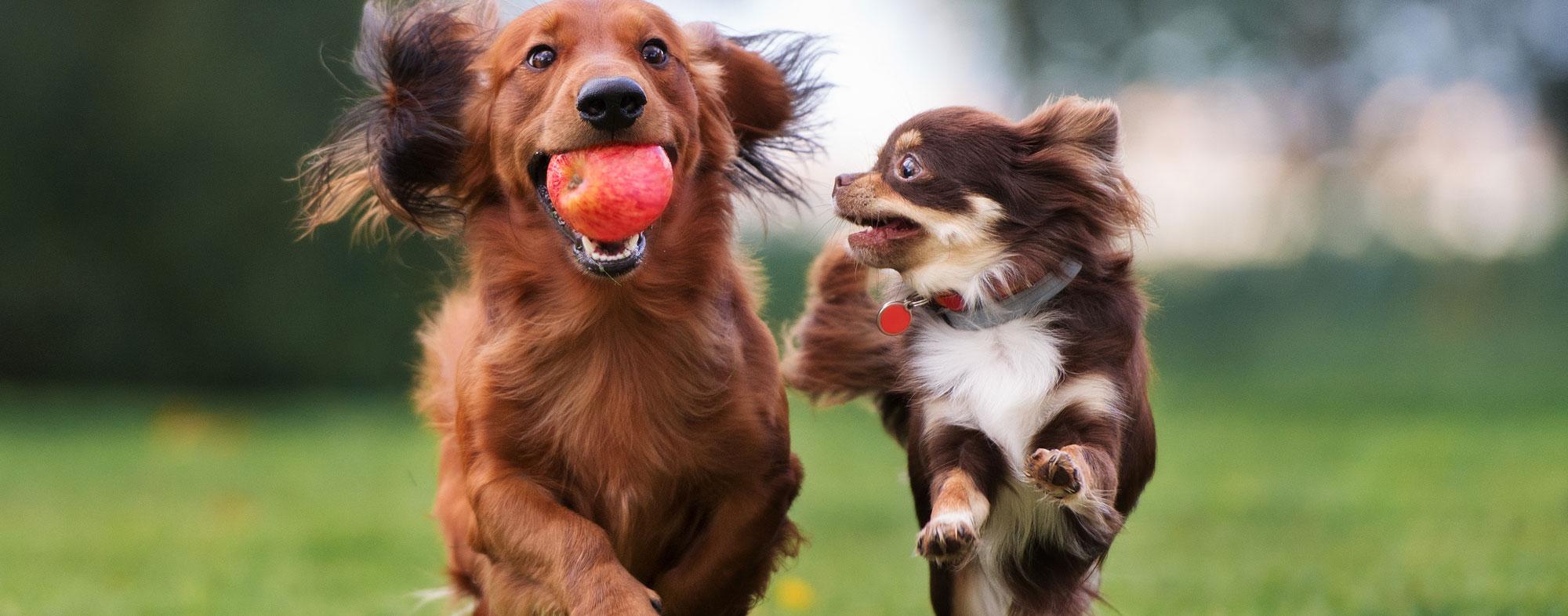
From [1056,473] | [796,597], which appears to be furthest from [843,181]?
[796,597]

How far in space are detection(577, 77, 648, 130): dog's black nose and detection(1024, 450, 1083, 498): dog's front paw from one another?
1.16 m

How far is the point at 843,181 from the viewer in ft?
10.9

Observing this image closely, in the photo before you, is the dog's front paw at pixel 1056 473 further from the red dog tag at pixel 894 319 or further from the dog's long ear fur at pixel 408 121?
the dog's long ear fur at pixel 408 121

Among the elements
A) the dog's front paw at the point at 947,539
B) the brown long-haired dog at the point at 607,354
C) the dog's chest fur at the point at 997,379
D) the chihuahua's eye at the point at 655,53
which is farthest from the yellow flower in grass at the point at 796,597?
the chihuahua's eye at the point at 655,53

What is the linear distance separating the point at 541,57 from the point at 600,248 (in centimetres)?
55

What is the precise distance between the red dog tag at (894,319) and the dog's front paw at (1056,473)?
0.64 m

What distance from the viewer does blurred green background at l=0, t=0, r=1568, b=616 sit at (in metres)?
5.32

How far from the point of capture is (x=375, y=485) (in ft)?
26.0

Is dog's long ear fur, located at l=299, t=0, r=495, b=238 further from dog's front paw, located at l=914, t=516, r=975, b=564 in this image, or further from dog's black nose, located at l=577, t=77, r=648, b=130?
dog's front paw, located at l=914, t=516, r=975, b=564

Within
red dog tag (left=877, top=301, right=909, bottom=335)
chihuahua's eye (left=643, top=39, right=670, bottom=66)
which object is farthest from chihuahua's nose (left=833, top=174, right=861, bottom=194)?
chihuahua's eye (left=643, top=39, right=670, bottom=66)

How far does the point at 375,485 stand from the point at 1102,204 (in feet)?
19.2

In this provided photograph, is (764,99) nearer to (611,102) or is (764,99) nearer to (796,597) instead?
(611,102)

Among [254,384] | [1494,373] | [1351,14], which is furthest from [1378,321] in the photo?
Result: [254,384]

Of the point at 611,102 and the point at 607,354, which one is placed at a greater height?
the point at 611,102
